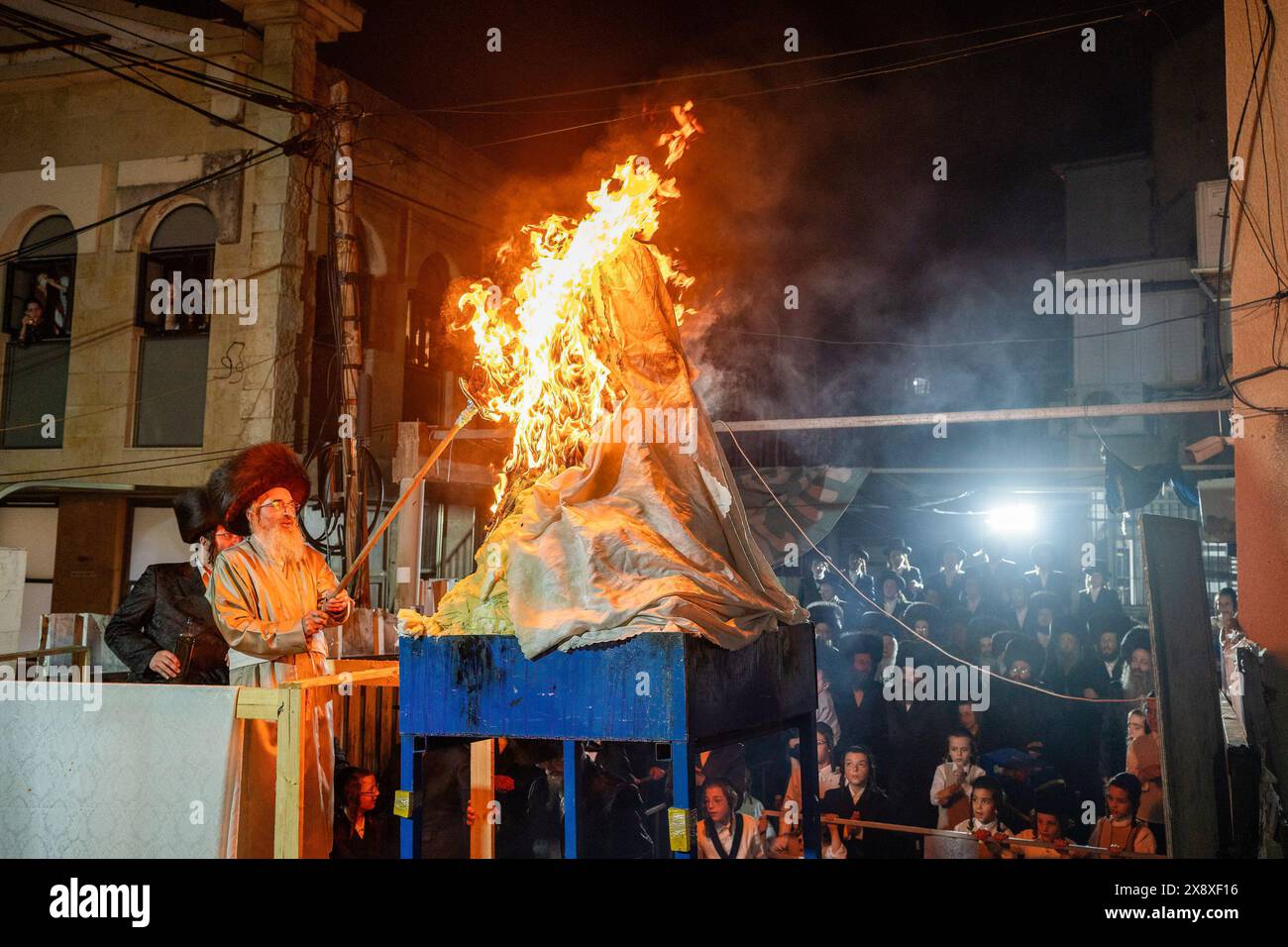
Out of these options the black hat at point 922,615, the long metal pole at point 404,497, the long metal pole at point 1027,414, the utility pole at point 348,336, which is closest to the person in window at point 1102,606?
the black hat at point 922,615

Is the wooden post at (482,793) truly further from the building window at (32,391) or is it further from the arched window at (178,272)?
the building window at (32,391)

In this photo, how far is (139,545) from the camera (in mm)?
15914

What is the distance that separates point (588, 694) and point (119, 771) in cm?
251

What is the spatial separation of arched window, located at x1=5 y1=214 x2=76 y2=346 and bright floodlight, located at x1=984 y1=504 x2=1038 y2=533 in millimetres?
15678

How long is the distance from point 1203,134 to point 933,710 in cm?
1452

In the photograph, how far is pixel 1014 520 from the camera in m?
18.2

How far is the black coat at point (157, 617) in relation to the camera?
276 inches

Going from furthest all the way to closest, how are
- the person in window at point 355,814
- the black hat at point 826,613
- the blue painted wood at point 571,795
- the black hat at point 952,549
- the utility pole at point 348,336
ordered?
the black hat at point 952,549 < the utility pole at point 348,336 < the black hat at point 826,613 < the person in window at point 355,814 < the blue painted wood at point 571,795

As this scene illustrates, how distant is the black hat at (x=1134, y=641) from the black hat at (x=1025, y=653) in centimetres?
67

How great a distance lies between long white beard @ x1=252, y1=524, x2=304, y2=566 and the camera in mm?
6012

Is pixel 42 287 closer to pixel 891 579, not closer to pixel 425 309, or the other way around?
pixel 425 309

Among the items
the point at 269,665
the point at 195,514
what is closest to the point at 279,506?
the point at 269,665

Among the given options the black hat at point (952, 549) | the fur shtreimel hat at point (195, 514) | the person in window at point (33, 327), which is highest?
the person in window at point (33, 327)

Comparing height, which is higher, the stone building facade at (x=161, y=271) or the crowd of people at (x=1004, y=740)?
the stone building facade at (x=161, y=271)
